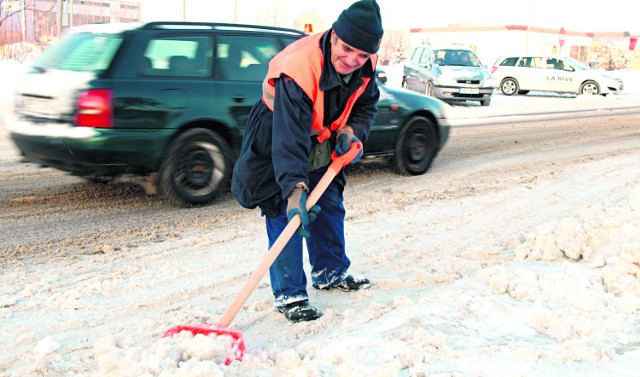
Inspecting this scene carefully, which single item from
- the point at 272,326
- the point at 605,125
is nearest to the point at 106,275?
the point at 272,326

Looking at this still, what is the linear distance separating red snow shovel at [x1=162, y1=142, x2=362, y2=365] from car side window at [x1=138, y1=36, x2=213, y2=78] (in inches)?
115

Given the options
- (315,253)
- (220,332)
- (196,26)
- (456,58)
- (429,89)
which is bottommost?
(220,332)

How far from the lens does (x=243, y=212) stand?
6020mm

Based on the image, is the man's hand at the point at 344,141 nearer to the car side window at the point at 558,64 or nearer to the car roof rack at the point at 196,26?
the car roof rack at the point at 196,26

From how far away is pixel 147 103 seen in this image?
224 inches

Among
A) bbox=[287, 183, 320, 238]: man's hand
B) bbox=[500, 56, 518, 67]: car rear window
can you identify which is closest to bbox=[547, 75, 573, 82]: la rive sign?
bbox=[500, 56, 518, 67]: car rear window

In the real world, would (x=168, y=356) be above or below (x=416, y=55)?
below

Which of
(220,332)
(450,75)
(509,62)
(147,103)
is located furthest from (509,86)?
(220,332)

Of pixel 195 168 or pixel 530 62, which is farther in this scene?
pixel 530 62

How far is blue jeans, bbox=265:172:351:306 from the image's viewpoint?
3.66 meters

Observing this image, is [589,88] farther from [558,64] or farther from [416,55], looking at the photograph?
[416,55]

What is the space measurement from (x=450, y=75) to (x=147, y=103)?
13524 millimetres

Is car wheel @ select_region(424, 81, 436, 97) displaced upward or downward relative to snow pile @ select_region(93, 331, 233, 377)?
upward

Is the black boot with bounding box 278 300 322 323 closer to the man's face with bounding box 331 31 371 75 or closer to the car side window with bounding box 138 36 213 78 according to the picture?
A: the man's face with bounding box 331 31 371 75
